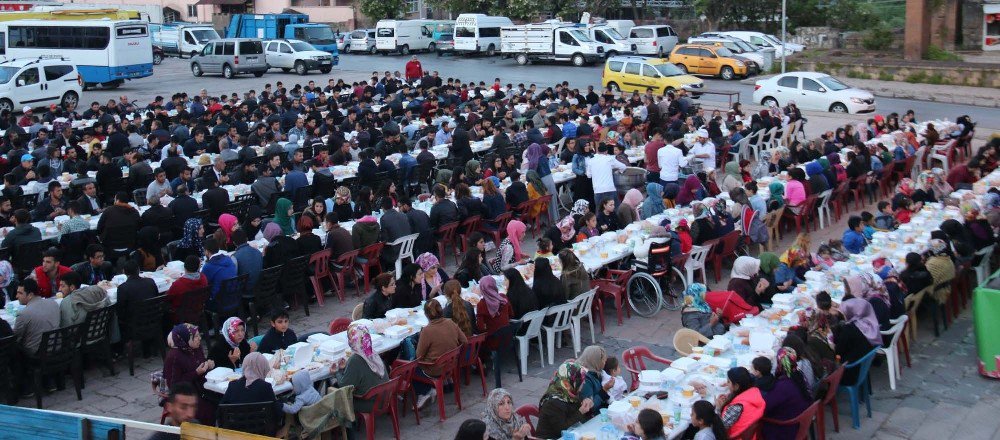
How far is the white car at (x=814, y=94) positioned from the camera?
28.4m

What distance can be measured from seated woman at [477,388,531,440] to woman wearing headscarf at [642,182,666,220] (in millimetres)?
7315

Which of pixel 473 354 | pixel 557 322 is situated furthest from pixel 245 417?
pixel 557 322

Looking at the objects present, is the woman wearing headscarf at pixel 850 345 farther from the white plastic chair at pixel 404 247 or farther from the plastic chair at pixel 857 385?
the white plastic chair at pixel 404 247

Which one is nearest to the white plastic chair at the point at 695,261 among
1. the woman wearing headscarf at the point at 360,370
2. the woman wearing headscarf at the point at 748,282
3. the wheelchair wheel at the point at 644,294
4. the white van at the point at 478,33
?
the wheelchair wheel at the point at 644,294

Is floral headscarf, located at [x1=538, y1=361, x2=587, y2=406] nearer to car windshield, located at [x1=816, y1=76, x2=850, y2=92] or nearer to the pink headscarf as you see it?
the pink headscarf

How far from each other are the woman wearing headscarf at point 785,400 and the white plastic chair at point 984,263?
19.1 feet

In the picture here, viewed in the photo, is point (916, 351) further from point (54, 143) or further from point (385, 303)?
point (54, 143)

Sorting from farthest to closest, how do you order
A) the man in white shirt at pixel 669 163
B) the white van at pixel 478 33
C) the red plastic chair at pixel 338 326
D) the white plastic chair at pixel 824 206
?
the white van at pixel 478 33
the man in white shirt at pixel 669 163
the white plastic chair at pixel 824 206
the red plastic chair at pixel 338 326

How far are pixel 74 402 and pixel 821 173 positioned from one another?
11050 mm

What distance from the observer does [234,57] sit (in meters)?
41.4

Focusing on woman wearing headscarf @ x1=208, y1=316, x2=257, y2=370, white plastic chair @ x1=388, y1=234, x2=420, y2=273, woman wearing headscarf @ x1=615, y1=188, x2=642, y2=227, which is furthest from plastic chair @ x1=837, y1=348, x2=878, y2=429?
white plastic chair @ x1=388, y1=234, x2=420, y2=273

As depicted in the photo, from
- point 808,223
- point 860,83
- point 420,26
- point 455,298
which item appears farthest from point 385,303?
point 420,26

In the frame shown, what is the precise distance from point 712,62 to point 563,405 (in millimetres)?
31087

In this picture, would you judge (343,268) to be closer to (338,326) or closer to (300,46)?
(338,326)
